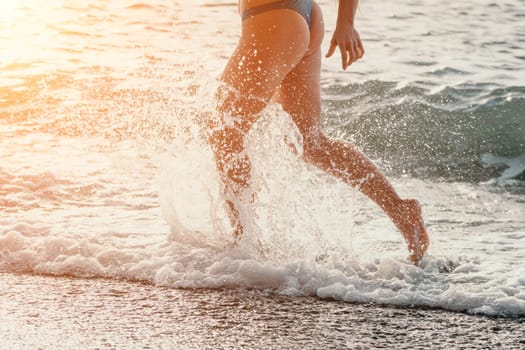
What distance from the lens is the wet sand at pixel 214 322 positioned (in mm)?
2951

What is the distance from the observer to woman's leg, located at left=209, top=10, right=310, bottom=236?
360 cm

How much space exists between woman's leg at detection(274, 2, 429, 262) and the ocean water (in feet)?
0.22

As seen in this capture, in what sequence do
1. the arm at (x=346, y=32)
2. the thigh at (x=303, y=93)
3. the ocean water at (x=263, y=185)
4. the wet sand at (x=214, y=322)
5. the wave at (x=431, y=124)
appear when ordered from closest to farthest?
the wet sand at (x=214, y=322) → the ocean water at (x=263, y=185) → the arm at (x=346, y=32) → the thigh at (x=303, y=93) → the wave at (x=431, y=124)

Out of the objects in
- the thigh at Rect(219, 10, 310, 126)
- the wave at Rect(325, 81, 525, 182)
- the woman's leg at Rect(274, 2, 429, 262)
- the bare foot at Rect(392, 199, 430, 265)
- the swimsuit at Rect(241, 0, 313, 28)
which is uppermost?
the swimsuit at Rect(241, 0, 313, 28)

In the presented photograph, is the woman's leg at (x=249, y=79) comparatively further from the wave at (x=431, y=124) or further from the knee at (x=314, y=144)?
the wave at (x=431, y=124)

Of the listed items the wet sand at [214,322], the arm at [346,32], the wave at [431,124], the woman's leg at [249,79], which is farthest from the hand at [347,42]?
the wave at [431,124]

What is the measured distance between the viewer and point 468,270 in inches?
151

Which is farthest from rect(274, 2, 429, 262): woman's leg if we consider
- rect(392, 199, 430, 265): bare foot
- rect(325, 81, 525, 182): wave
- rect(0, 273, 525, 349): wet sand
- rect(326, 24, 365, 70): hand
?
rect(325, 81, 525, 182): wave

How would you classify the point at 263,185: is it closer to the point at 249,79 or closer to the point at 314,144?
the point at 314,144

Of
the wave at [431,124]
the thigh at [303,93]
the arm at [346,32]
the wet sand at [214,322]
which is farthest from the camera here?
the wave at [431,124]

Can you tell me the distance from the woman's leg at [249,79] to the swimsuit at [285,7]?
19 millimetres

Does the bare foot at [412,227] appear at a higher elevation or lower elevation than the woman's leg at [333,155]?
lower

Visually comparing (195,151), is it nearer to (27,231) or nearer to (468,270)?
(27,231)

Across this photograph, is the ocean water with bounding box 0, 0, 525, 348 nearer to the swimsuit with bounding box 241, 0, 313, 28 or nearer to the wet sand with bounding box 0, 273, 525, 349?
the wet sand with bounding box 0, 273, 525, 349
